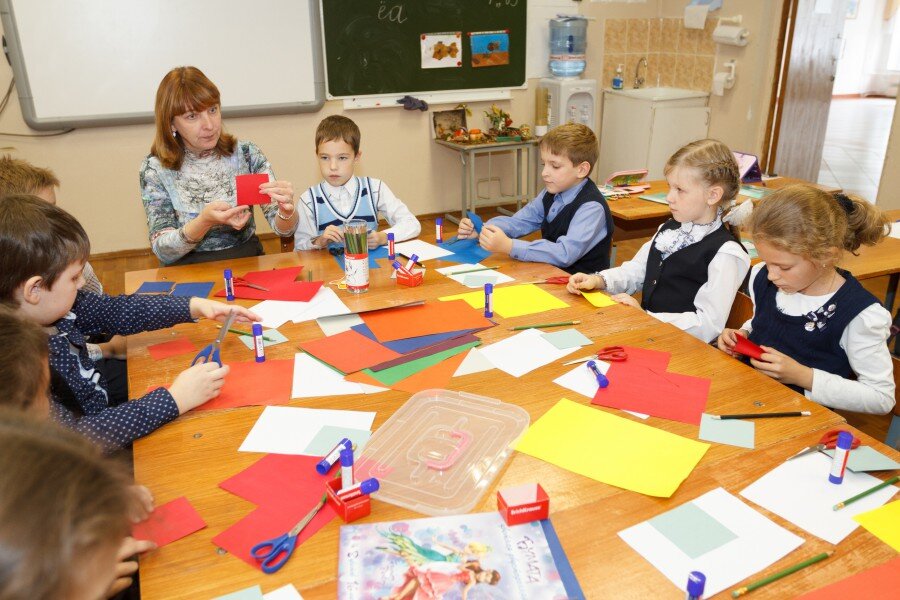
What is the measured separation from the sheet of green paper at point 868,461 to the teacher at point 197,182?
1.81 meters

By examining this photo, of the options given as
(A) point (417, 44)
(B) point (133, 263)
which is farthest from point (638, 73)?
(B) point (133, 263)

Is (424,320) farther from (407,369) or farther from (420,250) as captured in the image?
(420,250)

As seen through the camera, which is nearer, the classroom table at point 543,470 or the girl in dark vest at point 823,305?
the classroom table at point 543,470

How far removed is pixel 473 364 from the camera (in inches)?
60.0

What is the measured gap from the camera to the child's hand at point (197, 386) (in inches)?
52.1

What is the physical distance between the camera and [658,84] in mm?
5992

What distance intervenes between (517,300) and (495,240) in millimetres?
425

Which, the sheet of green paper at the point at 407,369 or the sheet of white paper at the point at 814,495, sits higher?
the sheet of green paper at the point at 407,369

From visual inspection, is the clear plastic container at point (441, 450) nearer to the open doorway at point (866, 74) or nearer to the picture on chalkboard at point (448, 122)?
the picture on chalkboard at point (448, 122)

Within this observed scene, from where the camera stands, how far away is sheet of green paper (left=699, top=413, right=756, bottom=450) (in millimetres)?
1214

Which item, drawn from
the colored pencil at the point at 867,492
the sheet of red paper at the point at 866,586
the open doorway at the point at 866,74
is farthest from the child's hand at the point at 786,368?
the open doorway at the point at 866,74

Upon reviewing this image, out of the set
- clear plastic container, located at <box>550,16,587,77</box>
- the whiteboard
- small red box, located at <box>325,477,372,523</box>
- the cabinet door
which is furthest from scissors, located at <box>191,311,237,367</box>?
clear plastic container, located at <box>550,16,587,77</box>

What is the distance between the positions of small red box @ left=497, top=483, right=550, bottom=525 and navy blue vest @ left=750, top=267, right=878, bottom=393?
1.04m

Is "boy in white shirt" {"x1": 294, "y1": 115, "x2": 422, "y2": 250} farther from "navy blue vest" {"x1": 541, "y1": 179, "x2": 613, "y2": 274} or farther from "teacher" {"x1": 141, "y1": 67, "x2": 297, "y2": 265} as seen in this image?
"navy blue vest" {"x1": 541, "y1": 179, "x2": 613, "y2": 274}
